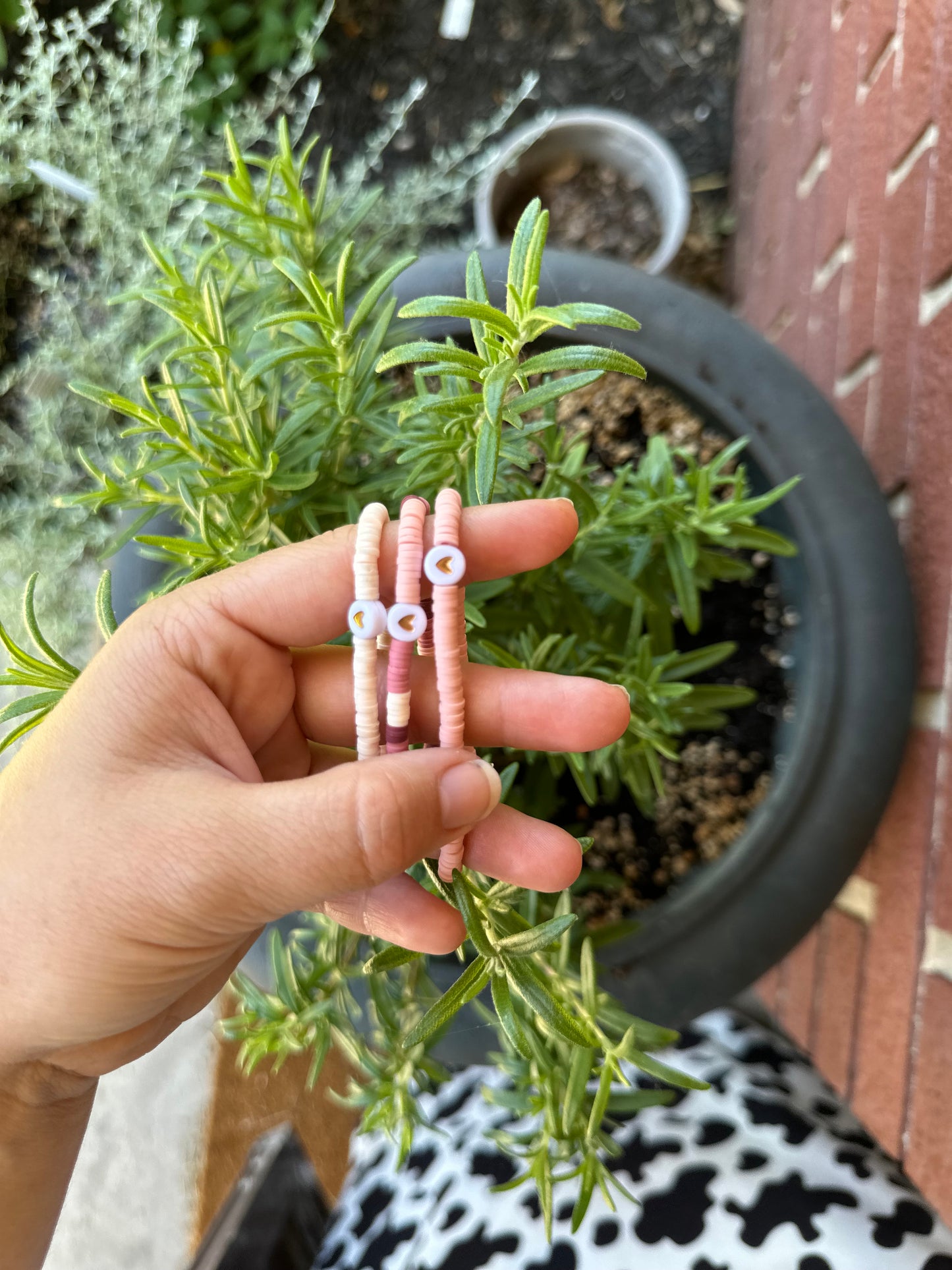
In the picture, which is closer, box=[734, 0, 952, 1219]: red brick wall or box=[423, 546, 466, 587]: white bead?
box=[423, 546, 466, 587]: white bead

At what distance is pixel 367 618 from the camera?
61 centimetres

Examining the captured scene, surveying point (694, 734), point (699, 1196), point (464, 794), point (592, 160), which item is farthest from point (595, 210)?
point (699, 1196)

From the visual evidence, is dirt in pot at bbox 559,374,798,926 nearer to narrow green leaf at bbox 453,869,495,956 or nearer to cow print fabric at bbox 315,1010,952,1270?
cow print fabric at bbox 315,1010,952,1270

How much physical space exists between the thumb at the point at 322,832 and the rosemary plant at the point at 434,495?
12cm

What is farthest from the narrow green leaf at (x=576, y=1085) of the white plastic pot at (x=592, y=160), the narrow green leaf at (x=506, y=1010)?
the white plastic pot at (x=592, y=160)

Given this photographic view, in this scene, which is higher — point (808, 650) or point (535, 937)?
point (808, 650)

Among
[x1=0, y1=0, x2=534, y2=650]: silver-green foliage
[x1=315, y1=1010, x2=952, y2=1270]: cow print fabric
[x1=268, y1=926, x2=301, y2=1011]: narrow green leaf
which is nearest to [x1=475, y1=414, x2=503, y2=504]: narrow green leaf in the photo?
[x1=268, y1=926, x2=301, y2=1011]: narrow green leaf

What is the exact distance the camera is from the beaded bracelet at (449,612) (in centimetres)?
60

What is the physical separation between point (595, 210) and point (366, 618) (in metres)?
1.34

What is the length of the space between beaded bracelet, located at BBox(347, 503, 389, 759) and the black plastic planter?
38 cm

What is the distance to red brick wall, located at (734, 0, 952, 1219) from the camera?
2.82ft

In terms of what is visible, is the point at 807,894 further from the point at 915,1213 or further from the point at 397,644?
the point at 397,644

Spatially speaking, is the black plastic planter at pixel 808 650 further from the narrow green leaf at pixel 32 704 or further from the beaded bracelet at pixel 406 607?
the narrow green leaf at pixel 32 704

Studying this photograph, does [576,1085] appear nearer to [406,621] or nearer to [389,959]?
[389,959]
